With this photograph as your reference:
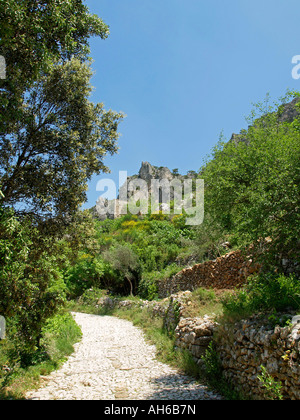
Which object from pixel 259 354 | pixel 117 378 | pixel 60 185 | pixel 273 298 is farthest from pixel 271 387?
pixel 60 185

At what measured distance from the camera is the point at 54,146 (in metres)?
6.71

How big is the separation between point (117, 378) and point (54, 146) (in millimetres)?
5885

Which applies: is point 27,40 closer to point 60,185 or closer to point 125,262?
point 60,185

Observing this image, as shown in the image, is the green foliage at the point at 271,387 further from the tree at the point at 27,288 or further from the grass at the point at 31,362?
the grass at the point at 31,362

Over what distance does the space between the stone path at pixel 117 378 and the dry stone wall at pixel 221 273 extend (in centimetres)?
361

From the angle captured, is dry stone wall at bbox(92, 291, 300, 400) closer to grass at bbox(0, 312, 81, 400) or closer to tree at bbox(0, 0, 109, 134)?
grass at bbox(0, 312, 81, 400)

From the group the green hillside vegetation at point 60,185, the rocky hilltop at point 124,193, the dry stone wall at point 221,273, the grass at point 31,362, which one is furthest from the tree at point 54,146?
the rocky hilltop at point 124,193

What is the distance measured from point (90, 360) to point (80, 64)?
863cm

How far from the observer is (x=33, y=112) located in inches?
271

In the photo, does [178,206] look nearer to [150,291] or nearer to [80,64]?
[150,291]

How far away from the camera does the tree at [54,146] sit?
648 cm

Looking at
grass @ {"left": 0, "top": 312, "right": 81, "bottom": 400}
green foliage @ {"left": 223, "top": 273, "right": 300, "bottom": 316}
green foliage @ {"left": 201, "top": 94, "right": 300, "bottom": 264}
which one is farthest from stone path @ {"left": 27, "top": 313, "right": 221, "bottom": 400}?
green foliage @ {"left": 201, "top": 94, "right": 300, "bottom": 264}

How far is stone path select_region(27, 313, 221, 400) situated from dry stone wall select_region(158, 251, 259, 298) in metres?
3.61
